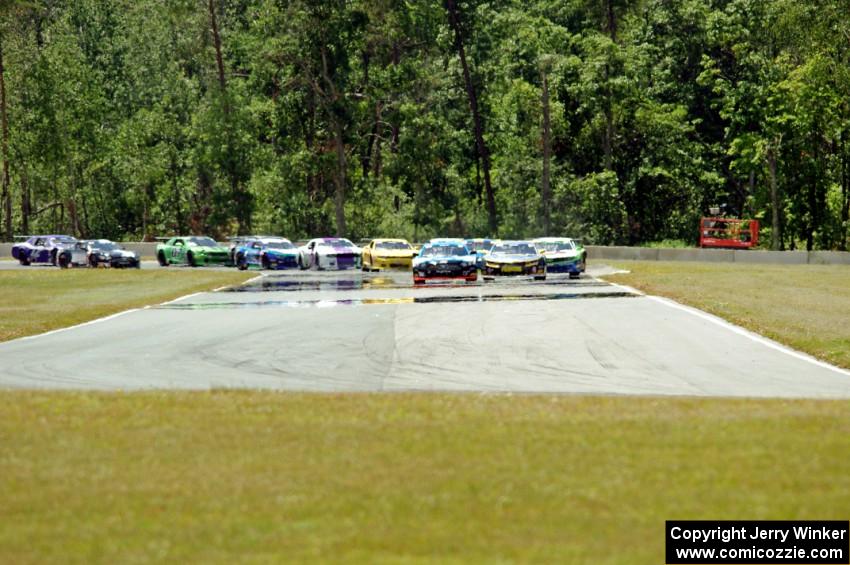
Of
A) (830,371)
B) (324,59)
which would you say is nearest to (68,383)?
(830,371)

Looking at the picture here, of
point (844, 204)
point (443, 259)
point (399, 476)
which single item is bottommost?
point (443, 259)

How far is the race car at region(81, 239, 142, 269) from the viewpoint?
64812 mm

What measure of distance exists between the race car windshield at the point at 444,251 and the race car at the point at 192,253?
64.6ft

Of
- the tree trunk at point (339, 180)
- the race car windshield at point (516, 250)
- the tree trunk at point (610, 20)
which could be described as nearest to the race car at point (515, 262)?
the race car windshield at point (516, 250)

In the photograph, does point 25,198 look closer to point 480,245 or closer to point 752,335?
point 480,245

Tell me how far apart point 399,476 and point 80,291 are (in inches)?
1440

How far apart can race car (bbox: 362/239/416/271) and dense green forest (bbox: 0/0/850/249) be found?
82.5 feet

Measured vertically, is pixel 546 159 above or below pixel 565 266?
above

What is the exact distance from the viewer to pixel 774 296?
3666 centimetres

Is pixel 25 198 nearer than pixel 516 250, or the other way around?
pixel 516 250

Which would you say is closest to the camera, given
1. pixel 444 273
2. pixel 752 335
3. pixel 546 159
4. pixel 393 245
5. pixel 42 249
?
pixel 752 335

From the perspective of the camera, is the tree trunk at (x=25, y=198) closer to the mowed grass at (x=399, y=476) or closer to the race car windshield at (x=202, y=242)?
the race car windshield at (x=202, y=242)

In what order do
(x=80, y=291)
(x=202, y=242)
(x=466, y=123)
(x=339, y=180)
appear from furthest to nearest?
(x=466, y=123) → (x=339, y=180) → (x=202, y=242) → (x=80, y=291)

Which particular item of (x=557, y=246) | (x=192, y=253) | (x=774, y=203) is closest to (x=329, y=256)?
(x=192, y=253)
